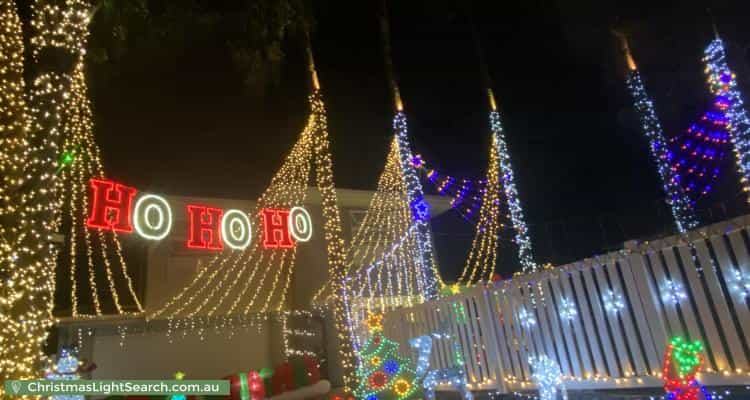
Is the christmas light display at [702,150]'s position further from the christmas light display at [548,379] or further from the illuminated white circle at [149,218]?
the illuminated white circle at [149,218]

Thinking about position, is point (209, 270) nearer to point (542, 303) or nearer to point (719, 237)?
point (542, 303)

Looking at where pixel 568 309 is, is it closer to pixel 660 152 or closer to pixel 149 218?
pixel 149 218

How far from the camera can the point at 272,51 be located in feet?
25.9

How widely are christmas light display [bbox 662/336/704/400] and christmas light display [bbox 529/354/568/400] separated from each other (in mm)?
1153

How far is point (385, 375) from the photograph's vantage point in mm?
6438

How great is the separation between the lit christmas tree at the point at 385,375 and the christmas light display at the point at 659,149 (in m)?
14.1

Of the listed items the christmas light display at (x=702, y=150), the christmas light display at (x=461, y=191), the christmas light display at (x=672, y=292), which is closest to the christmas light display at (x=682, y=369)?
the christmas light display at (x=672, y=292)

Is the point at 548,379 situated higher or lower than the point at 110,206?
lower

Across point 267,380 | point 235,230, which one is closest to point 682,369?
point 267,380

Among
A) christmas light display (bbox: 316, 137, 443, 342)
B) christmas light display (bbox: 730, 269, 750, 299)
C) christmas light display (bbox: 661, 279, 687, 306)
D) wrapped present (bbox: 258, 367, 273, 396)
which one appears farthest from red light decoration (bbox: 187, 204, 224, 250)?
christmas light display (bbox: 730, 269, 750, 299)

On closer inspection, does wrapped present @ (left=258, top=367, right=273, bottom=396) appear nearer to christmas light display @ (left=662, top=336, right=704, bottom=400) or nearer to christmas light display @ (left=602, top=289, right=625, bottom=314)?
christmas light display @ (left=602, top=289, right=625, bottom=314)

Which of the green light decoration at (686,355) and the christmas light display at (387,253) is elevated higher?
the christmas light display at (387,253)

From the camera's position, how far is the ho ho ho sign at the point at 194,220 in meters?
9.82

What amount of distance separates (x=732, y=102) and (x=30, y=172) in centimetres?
1470
